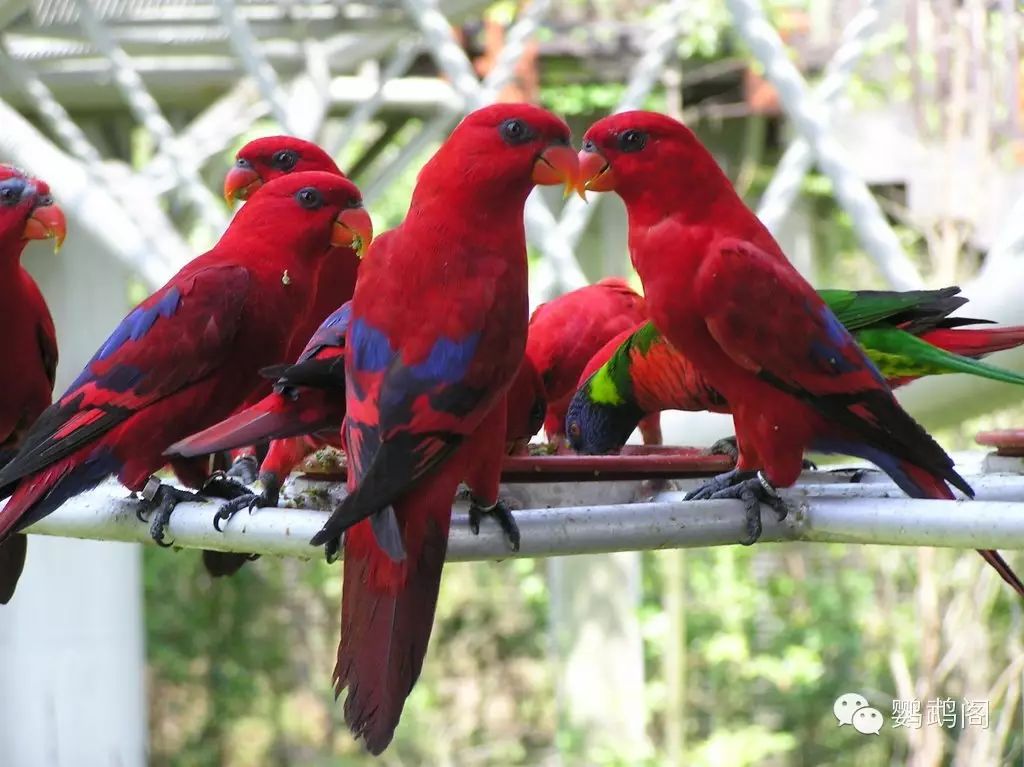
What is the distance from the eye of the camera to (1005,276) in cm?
267

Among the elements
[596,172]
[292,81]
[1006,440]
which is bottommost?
[292,81]

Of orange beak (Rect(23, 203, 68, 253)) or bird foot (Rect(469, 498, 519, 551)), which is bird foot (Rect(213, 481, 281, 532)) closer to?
bird foot (Rect(469, 498, 519, 551))

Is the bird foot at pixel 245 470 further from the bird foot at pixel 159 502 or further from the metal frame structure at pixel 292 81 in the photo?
the metal frame structure at pixel 292 81

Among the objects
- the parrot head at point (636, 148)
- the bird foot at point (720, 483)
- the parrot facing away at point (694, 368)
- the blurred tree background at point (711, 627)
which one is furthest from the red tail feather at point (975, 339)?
the blurred tree background at point (711, 627)

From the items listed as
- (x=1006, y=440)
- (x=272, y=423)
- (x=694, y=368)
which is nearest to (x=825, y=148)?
(x=694, y=368)

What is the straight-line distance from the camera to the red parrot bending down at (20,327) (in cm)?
242

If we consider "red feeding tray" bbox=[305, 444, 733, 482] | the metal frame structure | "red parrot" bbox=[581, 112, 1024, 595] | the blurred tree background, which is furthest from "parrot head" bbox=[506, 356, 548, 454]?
the blurred tree background

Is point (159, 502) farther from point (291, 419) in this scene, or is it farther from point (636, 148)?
point (636, 148)

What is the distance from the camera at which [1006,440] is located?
84.7 inches

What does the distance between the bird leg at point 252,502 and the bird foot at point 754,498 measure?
0.60m

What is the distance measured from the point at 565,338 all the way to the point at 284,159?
72 cm

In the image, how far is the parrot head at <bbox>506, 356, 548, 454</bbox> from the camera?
222 cm

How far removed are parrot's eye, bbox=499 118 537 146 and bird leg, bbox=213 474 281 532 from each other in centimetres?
57

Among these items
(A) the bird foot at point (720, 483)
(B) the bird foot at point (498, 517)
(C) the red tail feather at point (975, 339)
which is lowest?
(A) the bird foot at point (720, 483)
